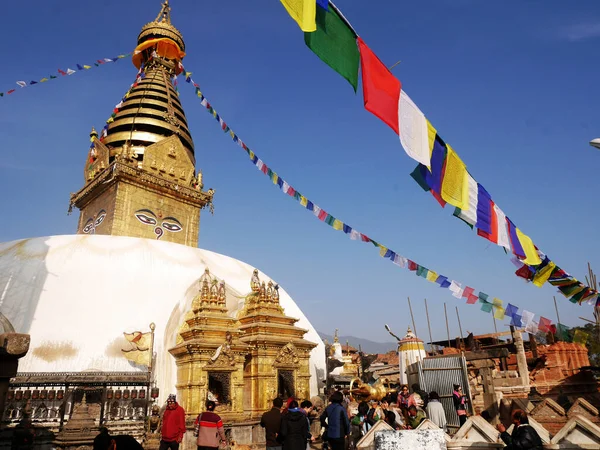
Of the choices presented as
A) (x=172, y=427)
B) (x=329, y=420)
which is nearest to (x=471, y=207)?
(x=329, y=420)

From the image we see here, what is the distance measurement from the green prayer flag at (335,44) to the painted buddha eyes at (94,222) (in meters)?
19.3

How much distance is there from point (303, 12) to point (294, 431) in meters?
5.59

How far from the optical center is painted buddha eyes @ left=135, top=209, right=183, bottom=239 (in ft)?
71.5

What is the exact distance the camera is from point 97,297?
14.3m

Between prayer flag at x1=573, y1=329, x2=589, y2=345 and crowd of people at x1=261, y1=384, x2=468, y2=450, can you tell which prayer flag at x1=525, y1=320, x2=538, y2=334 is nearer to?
prayer flag at x1=573, y1=329, x2=589, y2=345

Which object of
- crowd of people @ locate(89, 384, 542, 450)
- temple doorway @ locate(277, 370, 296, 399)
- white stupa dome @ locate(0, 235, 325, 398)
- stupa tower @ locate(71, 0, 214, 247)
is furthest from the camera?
stupa tower @ locate(71, 0, 214, 247)

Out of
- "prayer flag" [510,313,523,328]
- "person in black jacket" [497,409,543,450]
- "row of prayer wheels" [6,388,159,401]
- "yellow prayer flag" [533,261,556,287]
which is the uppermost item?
"yellow prayer flag" [533,261,556,287]

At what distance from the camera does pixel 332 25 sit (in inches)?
208

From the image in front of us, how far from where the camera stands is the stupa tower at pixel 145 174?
21.6 meters

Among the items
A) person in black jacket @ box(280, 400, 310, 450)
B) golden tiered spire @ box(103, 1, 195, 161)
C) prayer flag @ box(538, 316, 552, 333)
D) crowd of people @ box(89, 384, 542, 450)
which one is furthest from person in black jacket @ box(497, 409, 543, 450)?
golden tiered spire @ box(103, 1, 195, 161)

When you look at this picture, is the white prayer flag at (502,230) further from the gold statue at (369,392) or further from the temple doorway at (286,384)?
the temple doorway at (286,384)

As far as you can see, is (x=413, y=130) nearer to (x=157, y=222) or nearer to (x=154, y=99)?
(x=157, y=222)

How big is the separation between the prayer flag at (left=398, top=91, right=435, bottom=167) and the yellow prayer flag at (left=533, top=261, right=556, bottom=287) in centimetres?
683

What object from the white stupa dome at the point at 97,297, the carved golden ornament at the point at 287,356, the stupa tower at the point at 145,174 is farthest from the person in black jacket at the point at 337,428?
the stupa tower at the point at 145,174
